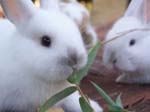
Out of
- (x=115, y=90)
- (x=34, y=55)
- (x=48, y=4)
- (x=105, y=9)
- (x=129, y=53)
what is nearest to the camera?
(x=34, y=55)

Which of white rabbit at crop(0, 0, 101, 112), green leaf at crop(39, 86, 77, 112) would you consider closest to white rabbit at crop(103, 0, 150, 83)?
white rabbit at crop(0, 0, 101, 112)

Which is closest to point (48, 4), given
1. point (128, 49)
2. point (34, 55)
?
point (34, 55)

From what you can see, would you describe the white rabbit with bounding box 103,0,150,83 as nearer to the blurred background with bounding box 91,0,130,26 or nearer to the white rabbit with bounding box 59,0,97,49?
the white rabbit with bounding box 59,0,97,49

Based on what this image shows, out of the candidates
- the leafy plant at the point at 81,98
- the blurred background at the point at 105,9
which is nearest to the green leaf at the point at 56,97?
the leafy plant at the point at 81,98

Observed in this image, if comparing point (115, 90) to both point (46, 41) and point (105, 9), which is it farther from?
point (105, 9)

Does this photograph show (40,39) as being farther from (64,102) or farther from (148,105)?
(148,105)

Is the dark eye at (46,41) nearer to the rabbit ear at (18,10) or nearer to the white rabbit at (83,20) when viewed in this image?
the rabbit ear at (18,10)

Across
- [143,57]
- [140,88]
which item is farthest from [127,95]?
[143,57]
